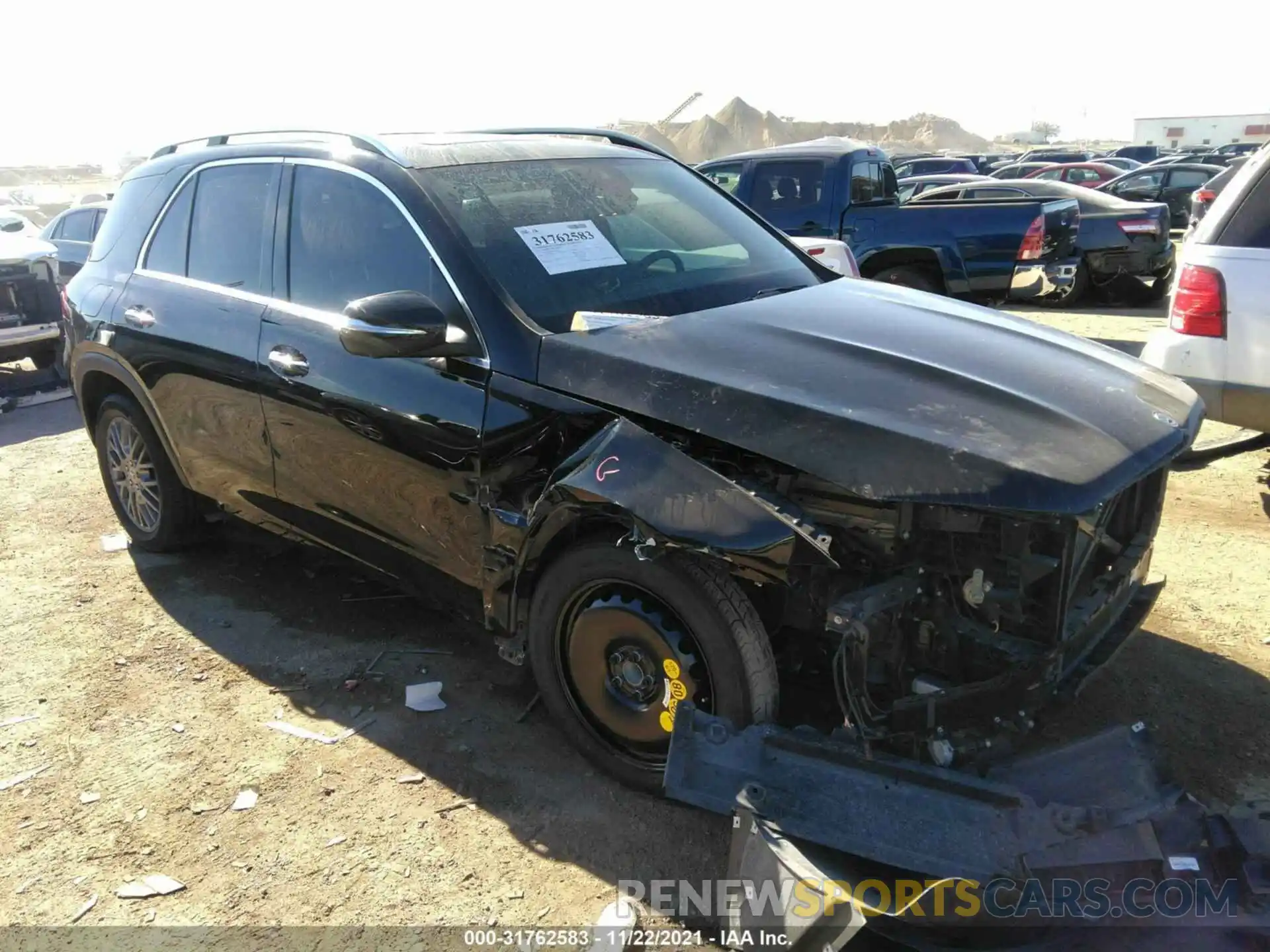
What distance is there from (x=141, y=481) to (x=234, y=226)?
1554 millimetres

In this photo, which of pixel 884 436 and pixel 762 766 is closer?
pixel 884 436

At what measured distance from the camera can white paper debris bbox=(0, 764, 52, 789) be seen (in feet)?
11.0

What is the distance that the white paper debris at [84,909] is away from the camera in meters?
2.73

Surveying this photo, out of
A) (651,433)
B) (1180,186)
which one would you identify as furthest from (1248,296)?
(1180,186)

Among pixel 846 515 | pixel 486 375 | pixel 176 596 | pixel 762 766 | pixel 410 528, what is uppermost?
pixel 486 375

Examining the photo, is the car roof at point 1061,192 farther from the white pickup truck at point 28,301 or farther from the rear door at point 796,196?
the white pickup truck at point 28,301

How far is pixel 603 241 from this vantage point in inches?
135

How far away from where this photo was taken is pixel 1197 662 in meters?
3.71

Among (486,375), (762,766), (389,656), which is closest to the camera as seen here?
(762,766)

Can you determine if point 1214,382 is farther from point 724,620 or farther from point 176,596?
point 176,596

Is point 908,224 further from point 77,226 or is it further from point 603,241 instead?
point 77,226

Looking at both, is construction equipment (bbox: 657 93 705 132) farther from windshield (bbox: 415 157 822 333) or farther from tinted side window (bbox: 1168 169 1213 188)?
windshield (bbox: 415 157 822 333)

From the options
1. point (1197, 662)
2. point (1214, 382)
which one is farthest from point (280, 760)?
point (1214, 382)

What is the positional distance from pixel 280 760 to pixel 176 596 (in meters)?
1.69
